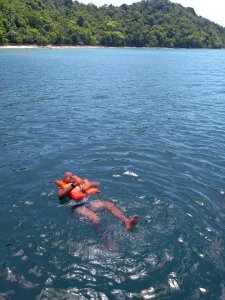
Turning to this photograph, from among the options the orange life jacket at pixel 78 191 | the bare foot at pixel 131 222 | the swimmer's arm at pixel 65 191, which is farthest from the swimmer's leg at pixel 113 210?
the swimmer's arm at pixel 65 191

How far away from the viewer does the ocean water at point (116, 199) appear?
9.93m

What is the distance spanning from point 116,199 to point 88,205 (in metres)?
1.55

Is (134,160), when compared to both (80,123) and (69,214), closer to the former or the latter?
(69,214)

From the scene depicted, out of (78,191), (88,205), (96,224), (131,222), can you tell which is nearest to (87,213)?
(88,205)

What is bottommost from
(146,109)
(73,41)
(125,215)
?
(73,41)

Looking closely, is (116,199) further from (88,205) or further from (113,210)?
(113,210)

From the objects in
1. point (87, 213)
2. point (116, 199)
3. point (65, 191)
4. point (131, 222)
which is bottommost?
point (116, 199)

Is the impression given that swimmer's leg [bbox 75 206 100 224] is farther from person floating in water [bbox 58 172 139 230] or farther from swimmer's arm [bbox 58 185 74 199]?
swimmer's arm [bbox 58 185 74 199]

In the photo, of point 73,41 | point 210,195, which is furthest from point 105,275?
point 73,41

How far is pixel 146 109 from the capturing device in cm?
3180

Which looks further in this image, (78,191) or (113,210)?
(78,191)

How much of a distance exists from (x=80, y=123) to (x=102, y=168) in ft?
30.9

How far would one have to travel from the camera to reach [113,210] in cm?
1288

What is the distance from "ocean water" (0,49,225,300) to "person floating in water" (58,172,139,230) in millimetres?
301
